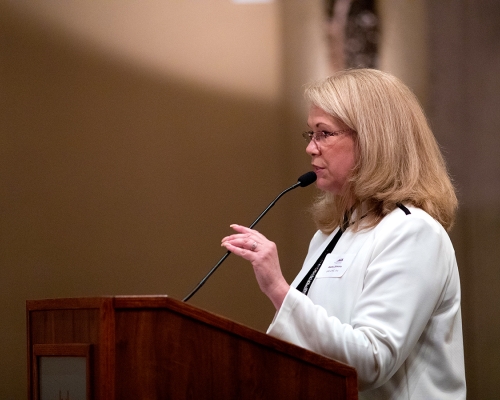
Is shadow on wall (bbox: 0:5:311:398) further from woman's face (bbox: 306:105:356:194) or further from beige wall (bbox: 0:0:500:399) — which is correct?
woman's face (bbox: 306:105:356:194)

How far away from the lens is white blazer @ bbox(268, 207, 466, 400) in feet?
4.45

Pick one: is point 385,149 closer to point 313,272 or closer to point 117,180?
point 313,272

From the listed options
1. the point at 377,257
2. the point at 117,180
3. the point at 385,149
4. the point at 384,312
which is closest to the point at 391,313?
the point at 384,312

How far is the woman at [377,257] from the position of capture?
1.37 metres

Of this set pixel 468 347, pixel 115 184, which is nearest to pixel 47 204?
pixel 115 184

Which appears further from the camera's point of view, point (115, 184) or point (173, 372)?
point (115, 184)

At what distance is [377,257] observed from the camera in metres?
1.47

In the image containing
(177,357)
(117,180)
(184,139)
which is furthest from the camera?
(184,139)

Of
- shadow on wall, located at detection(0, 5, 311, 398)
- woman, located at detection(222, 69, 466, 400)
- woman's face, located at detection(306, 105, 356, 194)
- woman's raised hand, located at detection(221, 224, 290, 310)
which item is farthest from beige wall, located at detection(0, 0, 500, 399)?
woman's raised hand, located at detection(221, 224, 290, 310)

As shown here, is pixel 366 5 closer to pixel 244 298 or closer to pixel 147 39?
pixel 147 39

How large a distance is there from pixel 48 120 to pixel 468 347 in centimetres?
218

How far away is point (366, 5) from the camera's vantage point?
335 cm

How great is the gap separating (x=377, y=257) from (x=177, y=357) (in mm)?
538

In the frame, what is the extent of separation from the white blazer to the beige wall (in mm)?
1649
